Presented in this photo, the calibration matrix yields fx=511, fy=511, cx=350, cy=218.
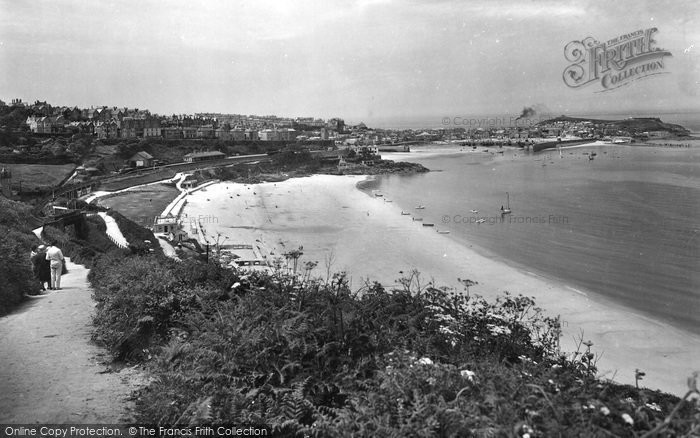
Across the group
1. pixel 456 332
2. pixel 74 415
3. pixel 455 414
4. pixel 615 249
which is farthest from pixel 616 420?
pixel 615 249

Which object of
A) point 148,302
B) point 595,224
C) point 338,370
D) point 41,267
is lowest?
point 595,224

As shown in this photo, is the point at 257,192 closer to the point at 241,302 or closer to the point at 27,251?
the point at 27,251

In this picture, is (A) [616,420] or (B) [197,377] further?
(B) [197,377]

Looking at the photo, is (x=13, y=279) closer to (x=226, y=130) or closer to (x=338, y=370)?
(x=338, y=370)

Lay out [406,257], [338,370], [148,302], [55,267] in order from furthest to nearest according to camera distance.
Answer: [406,257] → [55,267] → [148,302] → [338,370]
